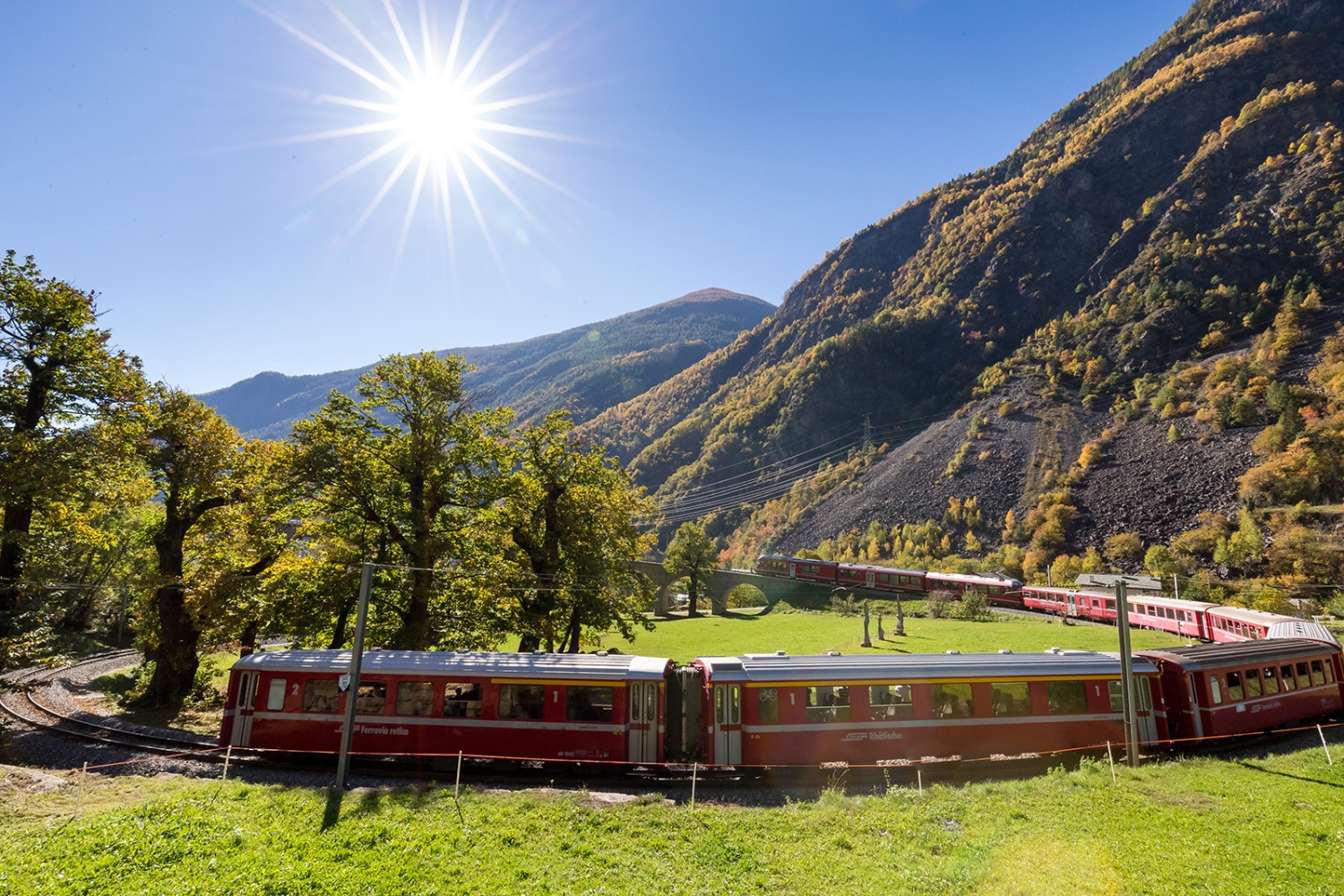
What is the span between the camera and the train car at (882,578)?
6488 cm

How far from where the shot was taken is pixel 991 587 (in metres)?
59.9

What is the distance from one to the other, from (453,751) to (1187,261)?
15619 cm

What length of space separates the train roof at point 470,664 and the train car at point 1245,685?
1542cm

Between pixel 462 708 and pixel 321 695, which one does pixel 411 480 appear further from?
pixel 462 708

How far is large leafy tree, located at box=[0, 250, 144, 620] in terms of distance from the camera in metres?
18.0

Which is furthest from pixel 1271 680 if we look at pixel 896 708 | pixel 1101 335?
pixel 1101 335

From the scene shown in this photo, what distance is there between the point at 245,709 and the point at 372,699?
12.2 ft

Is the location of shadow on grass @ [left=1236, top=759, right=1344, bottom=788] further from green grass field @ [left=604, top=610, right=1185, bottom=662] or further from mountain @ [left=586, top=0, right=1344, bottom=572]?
mountain @ [left=586, top=0, right=1344, bottom=572]

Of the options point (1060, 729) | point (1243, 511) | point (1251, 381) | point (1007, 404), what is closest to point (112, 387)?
point (1060, 729)

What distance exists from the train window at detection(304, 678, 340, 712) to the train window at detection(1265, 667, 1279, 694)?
2857 centimetres

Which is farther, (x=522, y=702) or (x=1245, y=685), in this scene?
(x=1245, y=685)

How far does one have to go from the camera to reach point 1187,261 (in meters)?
123

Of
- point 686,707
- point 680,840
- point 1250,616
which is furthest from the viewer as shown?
point 1250,616

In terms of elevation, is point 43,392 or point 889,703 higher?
point 43,392
